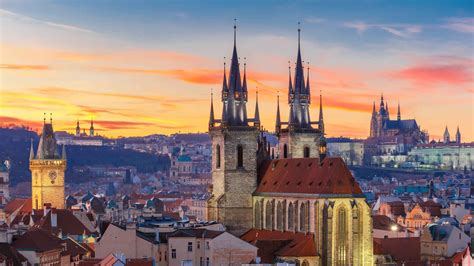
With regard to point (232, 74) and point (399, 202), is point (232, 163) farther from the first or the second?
point (399, 202)

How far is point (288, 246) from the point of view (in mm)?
86375

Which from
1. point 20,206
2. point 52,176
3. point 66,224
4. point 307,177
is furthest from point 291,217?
point 20,206

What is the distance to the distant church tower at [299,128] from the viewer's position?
105 m

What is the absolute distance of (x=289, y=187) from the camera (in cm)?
9350

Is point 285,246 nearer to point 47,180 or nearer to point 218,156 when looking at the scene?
point 218,156

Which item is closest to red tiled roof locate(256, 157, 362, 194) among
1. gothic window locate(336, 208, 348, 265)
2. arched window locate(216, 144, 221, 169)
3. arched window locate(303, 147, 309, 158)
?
gothic window locate(336, 208, 348, 265)

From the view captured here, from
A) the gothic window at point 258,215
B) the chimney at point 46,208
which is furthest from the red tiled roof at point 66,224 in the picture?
the gothic window at point 258,215

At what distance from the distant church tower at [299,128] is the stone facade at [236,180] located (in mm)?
6199

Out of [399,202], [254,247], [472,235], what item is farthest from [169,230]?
[399,202]

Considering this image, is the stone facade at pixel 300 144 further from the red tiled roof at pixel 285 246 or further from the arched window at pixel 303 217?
the red tiled roof at pixel 285 246

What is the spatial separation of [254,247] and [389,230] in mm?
36222

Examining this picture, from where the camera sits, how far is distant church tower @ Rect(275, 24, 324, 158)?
10488cm

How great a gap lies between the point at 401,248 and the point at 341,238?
1290cm

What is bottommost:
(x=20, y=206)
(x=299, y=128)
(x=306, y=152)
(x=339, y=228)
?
(x=339, y=228)
